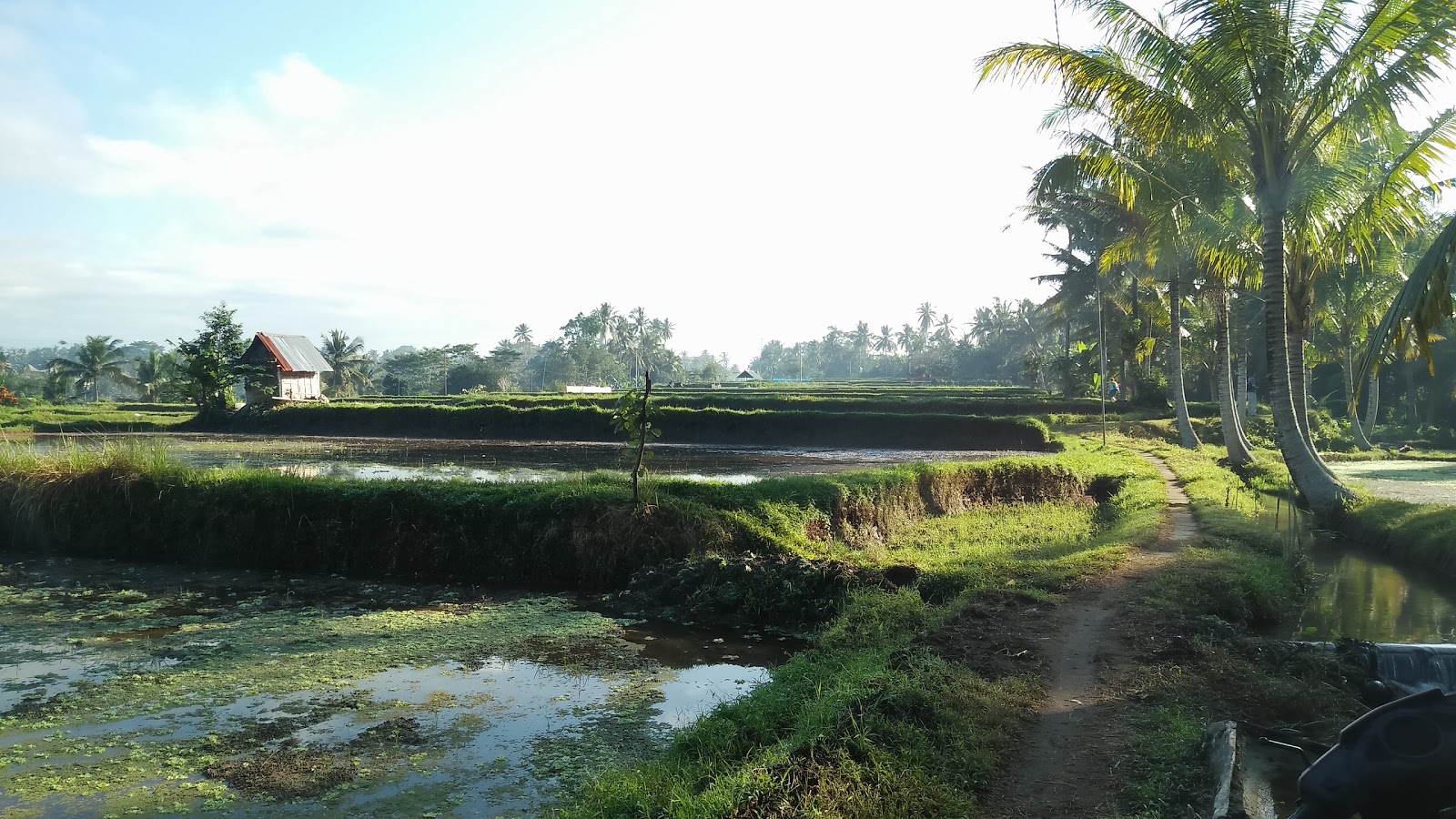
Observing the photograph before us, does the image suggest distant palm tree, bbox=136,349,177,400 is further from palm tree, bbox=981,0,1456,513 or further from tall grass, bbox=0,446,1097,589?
palm tree, bbox=981,0,1456,513

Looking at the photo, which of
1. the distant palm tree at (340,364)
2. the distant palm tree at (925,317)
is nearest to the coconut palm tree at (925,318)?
the distant palm tree at (925,317)

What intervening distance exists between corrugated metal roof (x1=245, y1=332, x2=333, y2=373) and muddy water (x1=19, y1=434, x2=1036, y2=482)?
13530 millimetres

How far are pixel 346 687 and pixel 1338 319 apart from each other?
35.2m

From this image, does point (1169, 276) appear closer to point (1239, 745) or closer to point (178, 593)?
point (1239, 745)

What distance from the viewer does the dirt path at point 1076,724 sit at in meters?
4.52

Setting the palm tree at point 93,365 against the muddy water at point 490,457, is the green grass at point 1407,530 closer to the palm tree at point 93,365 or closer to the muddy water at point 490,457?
the muddy water at point 490,457

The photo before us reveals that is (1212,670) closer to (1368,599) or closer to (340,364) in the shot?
(1368,599)

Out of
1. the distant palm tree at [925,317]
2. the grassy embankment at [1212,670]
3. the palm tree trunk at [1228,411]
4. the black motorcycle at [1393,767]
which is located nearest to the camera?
the black motorcycle at [1393,767]

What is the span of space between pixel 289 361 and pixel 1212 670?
159ft

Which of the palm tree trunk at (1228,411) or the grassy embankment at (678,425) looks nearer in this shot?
the palm tree trunk at (1228,411)

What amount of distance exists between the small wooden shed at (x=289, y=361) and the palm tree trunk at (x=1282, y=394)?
39023 mm

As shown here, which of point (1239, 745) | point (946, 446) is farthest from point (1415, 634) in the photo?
point (946, 446)

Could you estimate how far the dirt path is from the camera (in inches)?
178

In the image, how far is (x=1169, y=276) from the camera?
23.7m
